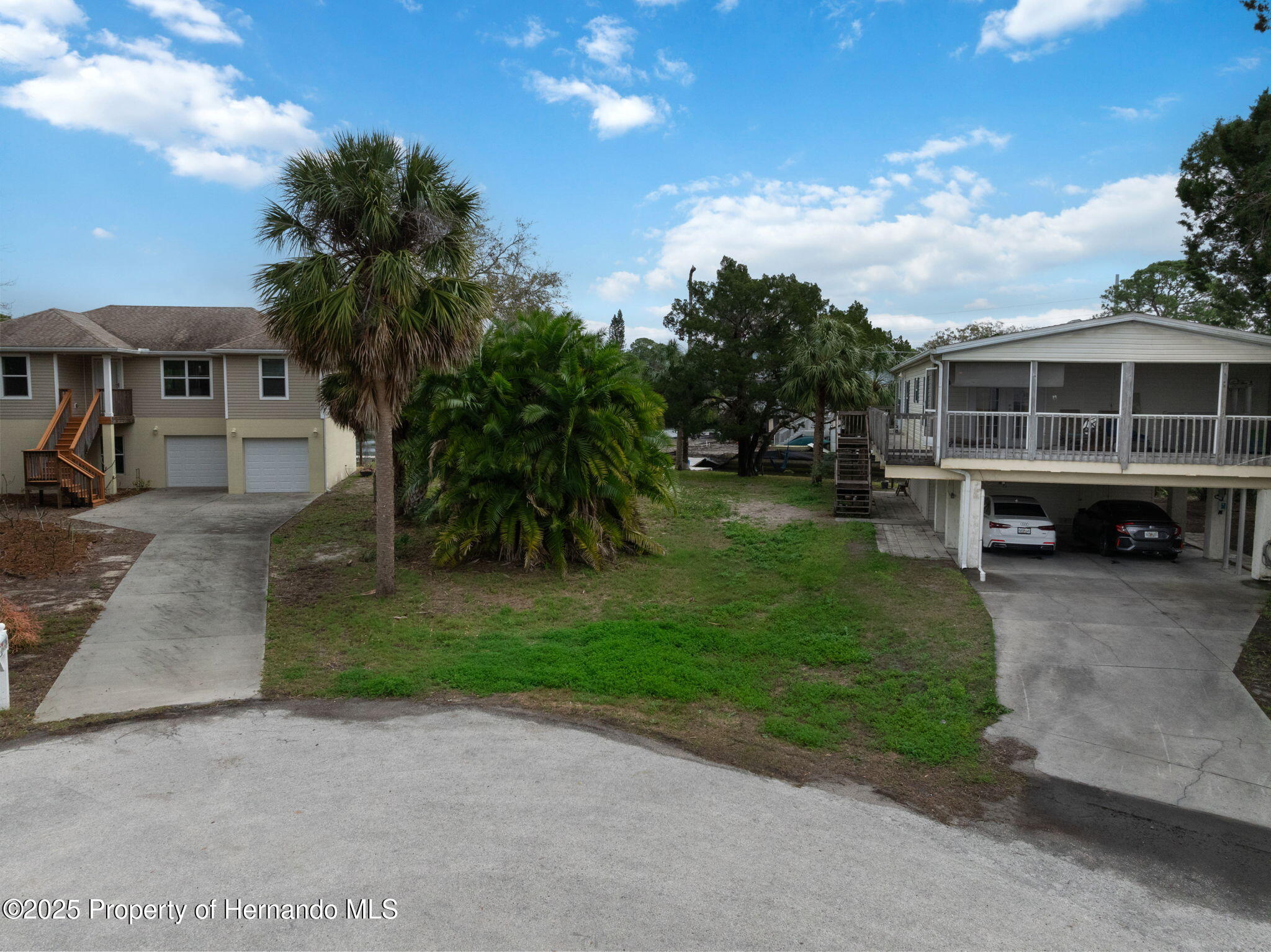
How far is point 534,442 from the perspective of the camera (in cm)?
1470

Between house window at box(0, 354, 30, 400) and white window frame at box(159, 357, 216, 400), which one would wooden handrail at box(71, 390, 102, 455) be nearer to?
house window at box(0, 354, 30, 400)

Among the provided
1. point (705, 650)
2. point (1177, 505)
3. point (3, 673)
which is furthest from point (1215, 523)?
point (3, 673)

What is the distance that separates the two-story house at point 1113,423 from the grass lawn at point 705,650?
7.82ft

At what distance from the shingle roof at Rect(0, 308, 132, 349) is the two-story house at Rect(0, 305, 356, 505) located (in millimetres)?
45

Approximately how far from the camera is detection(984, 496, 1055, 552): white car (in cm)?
1723

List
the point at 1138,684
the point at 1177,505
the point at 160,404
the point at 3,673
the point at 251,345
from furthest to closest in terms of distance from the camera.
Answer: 1. the point at 160,404
2. the point at 251,345
3. the point at 1177,505
4. the point at 1138,684
5. the point at 3,673

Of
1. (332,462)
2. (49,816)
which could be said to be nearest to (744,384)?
(332,462)

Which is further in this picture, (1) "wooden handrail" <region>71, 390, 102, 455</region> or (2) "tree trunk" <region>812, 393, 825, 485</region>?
(2) "tree trunk" <region>812, 393, 825, 485</region>

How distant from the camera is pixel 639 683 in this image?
9.69m

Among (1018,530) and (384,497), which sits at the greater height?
(384,497)

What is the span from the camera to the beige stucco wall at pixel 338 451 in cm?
2578

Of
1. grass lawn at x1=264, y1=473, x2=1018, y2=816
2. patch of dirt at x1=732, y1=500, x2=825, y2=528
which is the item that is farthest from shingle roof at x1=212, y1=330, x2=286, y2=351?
patch of dirt at x1=732, y1=500, x2=825, y2=528

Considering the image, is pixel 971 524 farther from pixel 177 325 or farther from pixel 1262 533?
pixel 177 325

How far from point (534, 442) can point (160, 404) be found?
17.0 m
